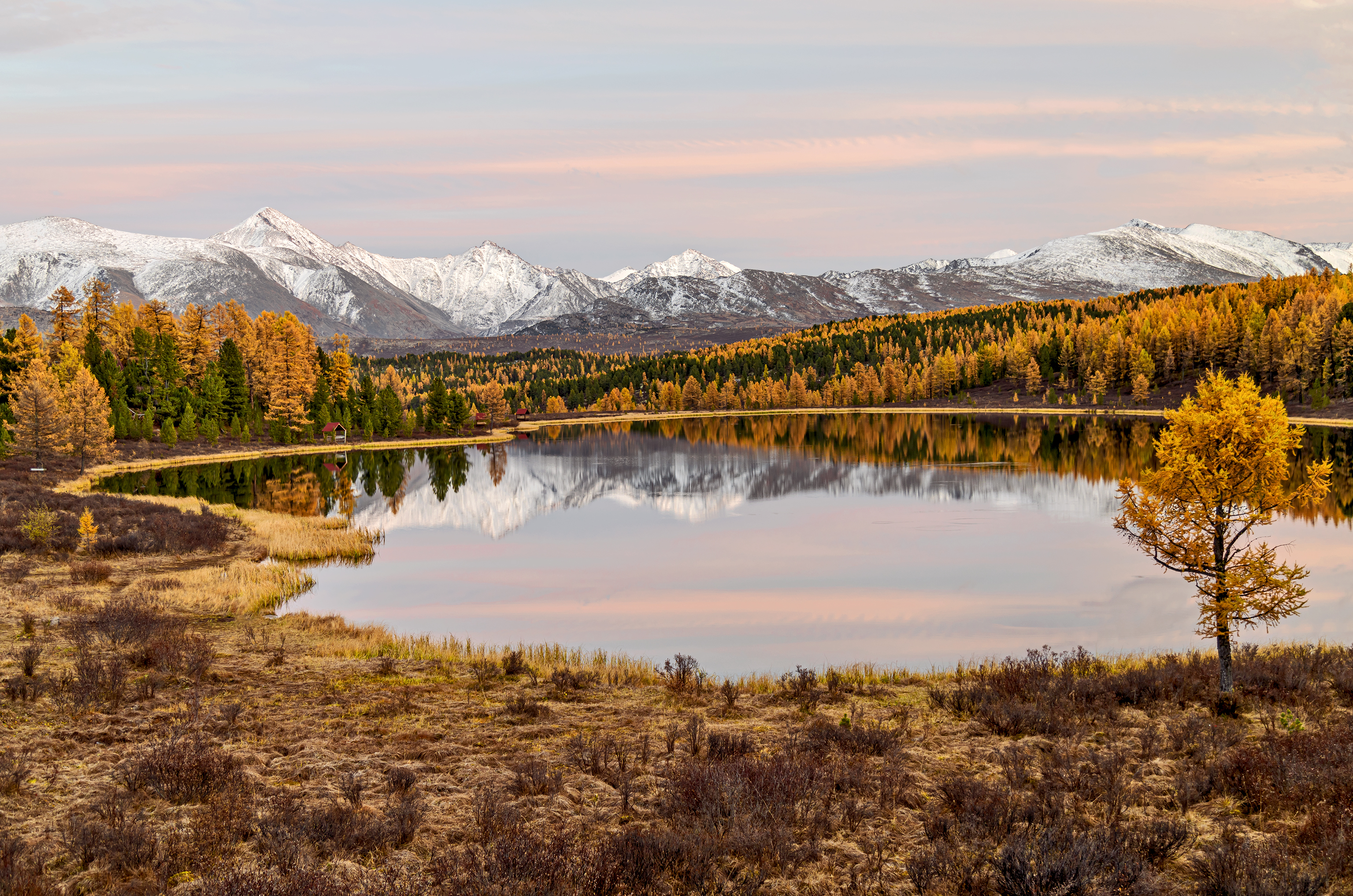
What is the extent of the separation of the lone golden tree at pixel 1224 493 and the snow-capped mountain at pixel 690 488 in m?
33.7

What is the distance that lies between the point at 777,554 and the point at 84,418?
7326cm

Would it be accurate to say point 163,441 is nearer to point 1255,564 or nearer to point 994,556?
point 994,556

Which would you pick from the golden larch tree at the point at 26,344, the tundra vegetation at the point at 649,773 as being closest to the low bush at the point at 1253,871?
the tundra vegetation at the point at 649,773

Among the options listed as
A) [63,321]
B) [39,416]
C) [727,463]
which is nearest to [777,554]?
[727,463]

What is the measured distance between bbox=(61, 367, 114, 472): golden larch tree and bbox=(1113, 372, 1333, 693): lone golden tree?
90.6 meters

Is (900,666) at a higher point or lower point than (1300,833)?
lower

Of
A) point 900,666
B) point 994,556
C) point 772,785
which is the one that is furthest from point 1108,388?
point 772,785

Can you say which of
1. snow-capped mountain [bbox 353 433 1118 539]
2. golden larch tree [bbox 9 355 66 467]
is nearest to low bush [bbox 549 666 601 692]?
snow-capped mountain [bbox 353 433 1118 539]

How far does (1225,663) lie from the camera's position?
1805 centimetres

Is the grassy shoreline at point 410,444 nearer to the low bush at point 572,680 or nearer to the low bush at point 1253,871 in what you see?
the low bush at point 572,680

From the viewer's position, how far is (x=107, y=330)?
11894cm

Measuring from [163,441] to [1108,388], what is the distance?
191m

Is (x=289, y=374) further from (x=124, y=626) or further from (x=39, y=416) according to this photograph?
(x=124, y=626)

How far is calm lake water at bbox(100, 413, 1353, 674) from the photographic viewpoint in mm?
28188
